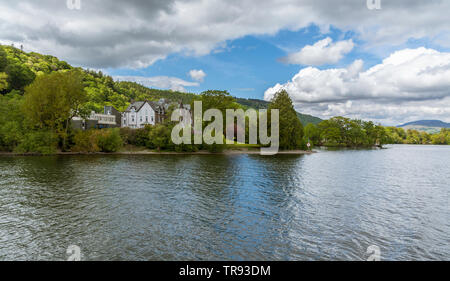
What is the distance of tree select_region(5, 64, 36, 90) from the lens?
8776 centimetres

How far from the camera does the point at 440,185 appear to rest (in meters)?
29.0

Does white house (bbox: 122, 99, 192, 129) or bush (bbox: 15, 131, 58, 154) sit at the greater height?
white house (bbox: 122, 99, 192, 129)

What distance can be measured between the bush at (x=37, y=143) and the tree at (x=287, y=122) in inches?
2356

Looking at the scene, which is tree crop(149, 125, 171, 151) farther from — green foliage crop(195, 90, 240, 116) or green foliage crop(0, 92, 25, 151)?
green foliage crop(0, 92, 25, 151)

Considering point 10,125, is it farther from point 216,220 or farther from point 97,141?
point 216,220

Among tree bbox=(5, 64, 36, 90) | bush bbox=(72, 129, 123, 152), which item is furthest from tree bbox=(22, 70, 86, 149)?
tree bbox=(5, 64, 36, 90)

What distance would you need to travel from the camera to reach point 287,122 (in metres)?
74.9

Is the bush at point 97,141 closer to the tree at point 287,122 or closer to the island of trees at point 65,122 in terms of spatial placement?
the island of trees at point 65,122

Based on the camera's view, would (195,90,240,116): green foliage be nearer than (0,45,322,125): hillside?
Yes

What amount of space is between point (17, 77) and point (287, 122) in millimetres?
104491

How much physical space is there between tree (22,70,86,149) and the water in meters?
33.3

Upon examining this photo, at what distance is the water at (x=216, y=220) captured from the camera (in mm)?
11281
